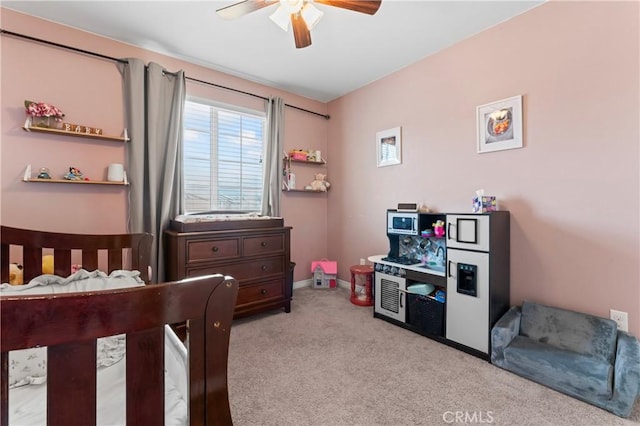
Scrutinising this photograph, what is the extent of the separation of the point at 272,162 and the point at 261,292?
151 centimetres

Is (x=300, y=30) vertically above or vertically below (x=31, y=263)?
above

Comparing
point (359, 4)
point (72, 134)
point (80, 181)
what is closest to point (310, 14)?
point (359, 4)

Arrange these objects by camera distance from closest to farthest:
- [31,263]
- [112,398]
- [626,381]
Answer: [112,398]
[626,381]
[31,263]

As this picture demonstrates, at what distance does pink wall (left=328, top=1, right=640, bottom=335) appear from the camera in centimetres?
182

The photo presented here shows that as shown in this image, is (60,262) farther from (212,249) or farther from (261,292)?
Result: (261,292)

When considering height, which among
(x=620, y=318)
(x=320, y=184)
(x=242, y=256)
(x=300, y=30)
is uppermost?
(x=300, y=30)

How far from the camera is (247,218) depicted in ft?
9.43

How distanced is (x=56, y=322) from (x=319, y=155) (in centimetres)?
354

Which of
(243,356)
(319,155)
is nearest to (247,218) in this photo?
(243,356)

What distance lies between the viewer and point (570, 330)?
75.3 inches

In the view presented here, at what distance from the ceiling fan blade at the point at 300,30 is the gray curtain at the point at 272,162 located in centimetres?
139

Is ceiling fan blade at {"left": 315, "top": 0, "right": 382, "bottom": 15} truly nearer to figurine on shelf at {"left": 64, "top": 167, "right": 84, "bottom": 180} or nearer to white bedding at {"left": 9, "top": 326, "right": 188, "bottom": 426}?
white bedding at {"left": 9, "top": 326, "right": 188, "bottom": 426}

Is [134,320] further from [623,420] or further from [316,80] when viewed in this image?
[316,80]

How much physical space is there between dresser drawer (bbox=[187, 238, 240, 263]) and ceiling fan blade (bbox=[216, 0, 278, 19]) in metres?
1.72
